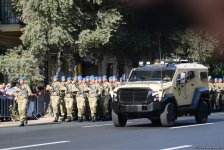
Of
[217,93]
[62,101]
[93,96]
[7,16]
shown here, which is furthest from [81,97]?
[217,93]

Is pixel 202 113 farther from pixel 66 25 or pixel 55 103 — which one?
pixel 66 25

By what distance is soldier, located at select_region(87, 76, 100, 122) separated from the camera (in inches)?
801

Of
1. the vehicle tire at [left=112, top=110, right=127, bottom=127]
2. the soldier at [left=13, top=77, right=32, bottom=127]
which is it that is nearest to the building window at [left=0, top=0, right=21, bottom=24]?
the soldier at [left=13, top=77, right=32, bottom=127]

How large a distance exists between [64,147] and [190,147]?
8.76 feet

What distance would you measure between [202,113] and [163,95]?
298 centimetres

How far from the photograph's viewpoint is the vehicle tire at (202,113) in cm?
1836

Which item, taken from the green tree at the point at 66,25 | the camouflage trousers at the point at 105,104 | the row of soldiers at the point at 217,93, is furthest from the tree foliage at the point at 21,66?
the row of soldiers at the point at 217,93

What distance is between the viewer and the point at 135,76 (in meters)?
17.5

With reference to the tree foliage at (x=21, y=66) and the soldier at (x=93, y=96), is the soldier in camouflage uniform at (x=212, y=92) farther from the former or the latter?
the tree foliage at (x=21, y=66)

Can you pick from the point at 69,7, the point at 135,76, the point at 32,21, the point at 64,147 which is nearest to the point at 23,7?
the point at 32,21

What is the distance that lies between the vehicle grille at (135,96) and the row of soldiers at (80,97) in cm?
400

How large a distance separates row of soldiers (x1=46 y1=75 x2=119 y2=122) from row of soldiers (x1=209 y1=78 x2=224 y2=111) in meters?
10.3

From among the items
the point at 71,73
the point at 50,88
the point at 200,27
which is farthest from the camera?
the point at 71,73

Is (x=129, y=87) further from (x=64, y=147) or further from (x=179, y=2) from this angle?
(x=179, y=2)
